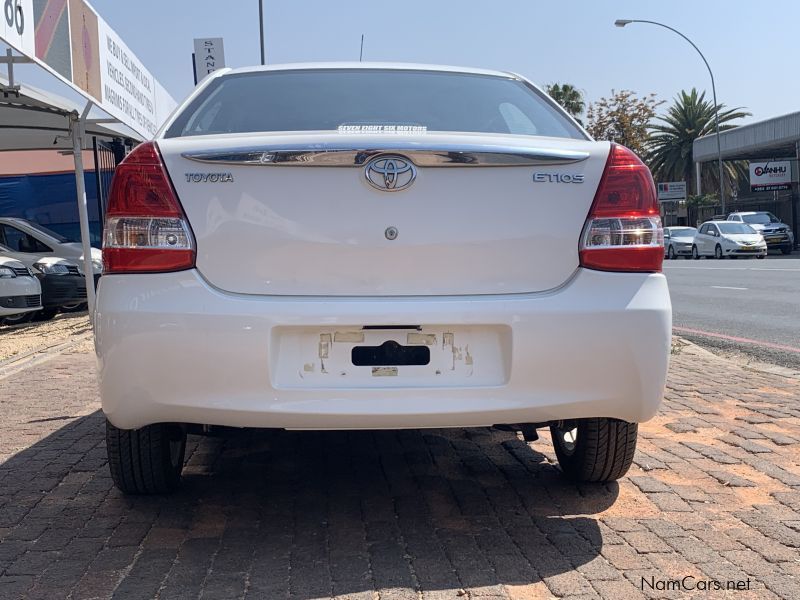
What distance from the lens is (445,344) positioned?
2965 millimetres

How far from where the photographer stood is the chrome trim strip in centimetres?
293

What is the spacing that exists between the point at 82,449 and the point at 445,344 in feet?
8.32

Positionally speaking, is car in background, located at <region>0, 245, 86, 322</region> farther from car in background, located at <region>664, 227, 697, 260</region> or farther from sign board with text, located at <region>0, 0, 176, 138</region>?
car in background, located at <region>664, 227, 697, 260</region>

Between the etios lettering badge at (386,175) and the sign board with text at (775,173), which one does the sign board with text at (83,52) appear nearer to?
the etios lettering badge at (386,175)

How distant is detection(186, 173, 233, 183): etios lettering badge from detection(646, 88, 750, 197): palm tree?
53.8m

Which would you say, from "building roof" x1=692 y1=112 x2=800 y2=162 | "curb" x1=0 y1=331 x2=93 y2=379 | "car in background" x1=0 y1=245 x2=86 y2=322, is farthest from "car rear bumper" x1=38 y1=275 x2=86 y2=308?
"building roof" x1=692 y1=112 x2=800 y2=162

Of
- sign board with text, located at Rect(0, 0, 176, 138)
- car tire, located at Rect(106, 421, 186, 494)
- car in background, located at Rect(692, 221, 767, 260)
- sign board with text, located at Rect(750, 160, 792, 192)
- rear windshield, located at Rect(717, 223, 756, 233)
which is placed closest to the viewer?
car tire, located at Rect(106, 421, 186, 494)

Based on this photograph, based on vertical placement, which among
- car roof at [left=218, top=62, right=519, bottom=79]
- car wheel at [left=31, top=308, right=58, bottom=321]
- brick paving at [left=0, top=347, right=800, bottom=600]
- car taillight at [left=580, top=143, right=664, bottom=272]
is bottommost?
car wheel at [left=31, top=308, right=58, bottom=321]

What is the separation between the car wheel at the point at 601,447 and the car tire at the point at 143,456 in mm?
1543

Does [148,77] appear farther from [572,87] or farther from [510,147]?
[572,87]

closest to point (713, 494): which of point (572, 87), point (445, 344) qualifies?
point (445, 344)

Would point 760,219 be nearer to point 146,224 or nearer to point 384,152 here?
point 384,152

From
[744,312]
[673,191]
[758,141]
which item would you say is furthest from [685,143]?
[744,312]

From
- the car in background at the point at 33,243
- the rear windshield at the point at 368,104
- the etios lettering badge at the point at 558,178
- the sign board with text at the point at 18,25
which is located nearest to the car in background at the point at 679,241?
the car in background at the point at 33,243
